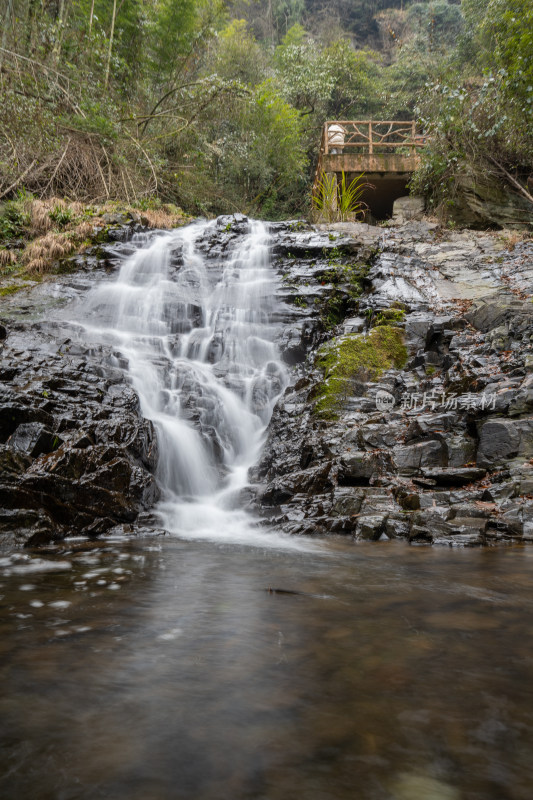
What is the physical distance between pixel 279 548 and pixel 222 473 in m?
2.07

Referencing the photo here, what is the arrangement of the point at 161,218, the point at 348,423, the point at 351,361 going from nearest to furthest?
the point at 348,423 → the point at 351,361 → the point at 161,218

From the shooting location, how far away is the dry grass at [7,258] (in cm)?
958

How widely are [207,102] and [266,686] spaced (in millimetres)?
15167

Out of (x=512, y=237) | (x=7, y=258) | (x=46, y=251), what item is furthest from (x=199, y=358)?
(x=512, y=237)

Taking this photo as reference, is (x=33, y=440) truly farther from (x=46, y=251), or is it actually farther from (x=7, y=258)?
(x=7, y=258)

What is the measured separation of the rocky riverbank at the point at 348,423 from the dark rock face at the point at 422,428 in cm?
2

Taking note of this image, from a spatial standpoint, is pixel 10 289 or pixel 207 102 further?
pixel 207 102

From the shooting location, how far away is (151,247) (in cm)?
1073

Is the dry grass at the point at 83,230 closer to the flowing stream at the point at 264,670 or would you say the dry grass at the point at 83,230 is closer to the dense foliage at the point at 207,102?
the dense foliage at the point at 207,102

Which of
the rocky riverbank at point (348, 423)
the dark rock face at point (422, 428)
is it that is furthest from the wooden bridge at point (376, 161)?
the rocky riverbank at point (348, 423)

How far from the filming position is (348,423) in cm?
580

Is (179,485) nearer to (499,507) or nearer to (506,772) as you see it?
(499,507)

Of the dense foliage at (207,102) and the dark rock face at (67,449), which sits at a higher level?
the dense foliage at (207,102)

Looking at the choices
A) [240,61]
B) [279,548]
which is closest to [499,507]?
[279,548]
